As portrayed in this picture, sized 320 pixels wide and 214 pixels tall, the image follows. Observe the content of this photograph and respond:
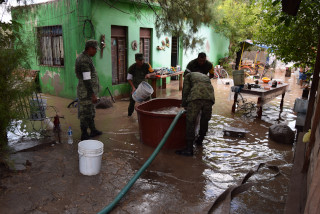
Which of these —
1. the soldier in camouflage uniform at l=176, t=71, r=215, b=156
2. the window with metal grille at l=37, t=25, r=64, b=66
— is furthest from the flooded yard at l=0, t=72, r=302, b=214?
the window with metal grille at l=37, t=25, r=64, b=66

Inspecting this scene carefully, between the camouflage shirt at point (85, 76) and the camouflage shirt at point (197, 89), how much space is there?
1819 millimetres

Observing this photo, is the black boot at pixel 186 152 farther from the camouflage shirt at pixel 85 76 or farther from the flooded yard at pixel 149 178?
the camouflage shirt at pixel 85 76

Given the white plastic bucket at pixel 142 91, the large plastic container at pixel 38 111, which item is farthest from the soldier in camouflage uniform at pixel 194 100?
the large plastic container at pixel 38 111

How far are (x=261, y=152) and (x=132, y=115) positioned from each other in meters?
→ 3.65

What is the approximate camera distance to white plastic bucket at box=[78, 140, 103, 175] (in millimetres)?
3529

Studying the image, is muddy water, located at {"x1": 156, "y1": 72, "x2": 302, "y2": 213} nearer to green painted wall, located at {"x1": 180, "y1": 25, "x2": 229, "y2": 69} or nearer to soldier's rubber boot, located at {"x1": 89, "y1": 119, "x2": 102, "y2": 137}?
soldier's rubber boot, located at {"x1": 89, "y1": 119, "x2": 102, "y2": 137}

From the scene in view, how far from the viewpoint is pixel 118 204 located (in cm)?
312

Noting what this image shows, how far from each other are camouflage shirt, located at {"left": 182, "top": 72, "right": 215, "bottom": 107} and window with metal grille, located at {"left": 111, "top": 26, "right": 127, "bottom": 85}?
4672 mm

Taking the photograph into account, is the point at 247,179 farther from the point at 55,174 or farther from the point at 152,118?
the point at 55,174

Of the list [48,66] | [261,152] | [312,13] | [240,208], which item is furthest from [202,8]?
[48,66]

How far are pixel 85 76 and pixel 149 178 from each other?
88.4 inches

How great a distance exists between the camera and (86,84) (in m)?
4.69

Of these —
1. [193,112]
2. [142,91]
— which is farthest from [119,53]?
[193,112]

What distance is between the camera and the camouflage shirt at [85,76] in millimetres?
4605
